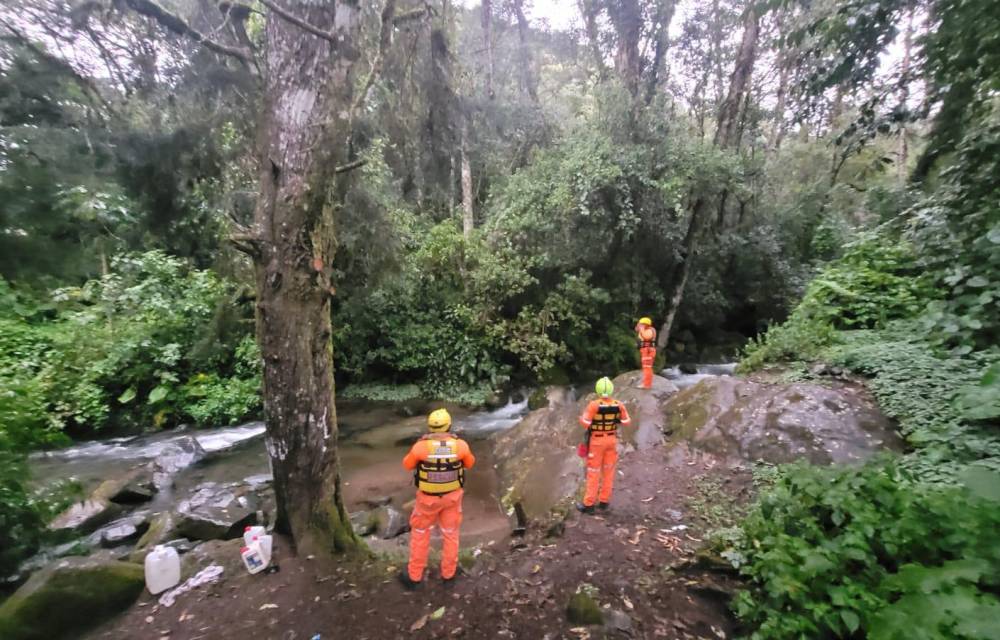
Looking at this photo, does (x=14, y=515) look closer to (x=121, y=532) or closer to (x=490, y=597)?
(x=121, y=532)

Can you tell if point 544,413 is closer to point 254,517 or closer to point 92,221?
point 254,517

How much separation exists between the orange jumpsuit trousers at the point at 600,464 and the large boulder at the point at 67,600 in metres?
4.52

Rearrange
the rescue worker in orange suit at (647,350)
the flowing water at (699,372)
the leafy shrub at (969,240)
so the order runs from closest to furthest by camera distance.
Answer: the leafy shrub at (969,240)
the rescue worker in orange suit at (647,350)
the flowing water at (699,372)

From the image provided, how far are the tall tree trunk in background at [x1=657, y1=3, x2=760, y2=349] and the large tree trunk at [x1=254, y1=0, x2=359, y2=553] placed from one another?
1234cm

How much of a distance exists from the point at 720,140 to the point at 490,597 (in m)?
15.3

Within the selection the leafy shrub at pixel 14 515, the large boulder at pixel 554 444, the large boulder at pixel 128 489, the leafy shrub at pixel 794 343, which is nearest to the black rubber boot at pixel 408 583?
the large boulder at pixel 554 444

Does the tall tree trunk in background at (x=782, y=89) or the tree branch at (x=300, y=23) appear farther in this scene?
the tall tree trunk in background at (x=782, y=89)

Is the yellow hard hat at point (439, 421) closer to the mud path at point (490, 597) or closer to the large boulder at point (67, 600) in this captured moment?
the mud path at point (490, 597)

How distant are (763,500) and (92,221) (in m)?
5.81

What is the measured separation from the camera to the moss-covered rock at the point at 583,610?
12.2 ft

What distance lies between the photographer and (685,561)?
14.4 ft

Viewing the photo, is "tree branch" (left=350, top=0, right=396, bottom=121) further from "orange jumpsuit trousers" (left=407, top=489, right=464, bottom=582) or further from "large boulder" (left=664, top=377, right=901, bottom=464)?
"large boulder" (left=664, top=377, right=901, bottom=464)

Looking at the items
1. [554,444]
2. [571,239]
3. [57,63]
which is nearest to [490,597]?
[554,444]

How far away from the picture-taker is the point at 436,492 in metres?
4.21
